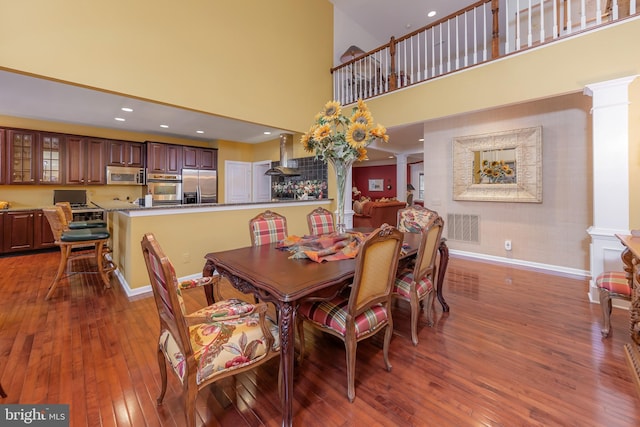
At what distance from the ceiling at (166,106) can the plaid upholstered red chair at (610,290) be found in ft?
11.2

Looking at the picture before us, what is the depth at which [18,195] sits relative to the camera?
202 inches

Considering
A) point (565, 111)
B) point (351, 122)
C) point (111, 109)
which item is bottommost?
point (351, 122)

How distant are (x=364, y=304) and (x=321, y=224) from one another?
5.19ft

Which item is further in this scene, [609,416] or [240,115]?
[240,115]

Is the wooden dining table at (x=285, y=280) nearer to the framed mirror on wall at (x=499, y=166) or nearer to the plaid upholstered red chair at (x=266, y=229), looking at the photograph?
the plaid upholstered red chair at (x=266, y=229)

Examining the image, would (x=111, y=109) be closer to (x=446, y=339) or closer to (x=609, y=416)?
(x=446, y=339)

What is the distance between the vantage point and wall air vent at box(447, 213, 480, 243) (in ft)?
15.5

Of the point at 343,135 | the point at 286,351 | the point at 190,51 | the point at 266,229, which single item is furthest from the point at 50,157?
the point at 286,351

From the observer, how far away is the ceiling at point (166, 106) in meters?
3.70

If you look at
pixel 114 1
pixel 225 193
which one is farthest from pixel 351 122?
pixel 225 193

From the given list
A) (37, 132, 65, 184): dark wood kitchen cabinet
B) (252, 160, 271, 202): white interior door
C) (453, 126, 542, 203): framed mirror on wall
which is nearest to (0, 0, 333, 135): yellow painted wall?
(252, 160, 271, 202): white interior door

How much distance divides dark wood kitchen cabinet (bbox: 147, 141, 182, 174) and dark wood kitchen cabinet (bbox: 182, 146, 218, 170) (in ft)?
0.41

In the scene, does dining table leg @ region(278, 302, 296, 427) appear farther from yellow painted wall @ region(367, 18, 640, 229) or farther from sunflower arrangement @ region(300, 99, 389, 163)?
yellow painted wall @ region(367, 18, 640, 229)

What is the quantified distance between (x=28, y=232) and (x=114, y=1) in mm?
4421
